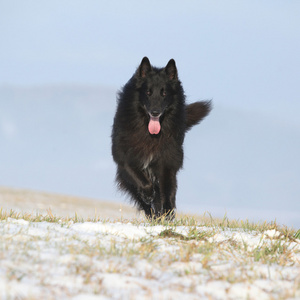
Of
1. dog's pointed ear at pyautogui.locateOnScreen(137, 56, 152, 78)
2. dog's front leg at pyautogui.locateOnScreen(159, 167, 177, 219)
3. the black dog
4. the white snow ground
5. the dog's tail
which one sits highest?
dog's pointed ear at pyautogui.locateOnScreen(137, 56, 152, 78)

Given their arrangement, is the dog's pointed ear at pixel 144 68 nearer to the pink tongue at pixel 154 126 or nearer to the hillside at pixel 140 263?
the pink tongue at pixel 154 126

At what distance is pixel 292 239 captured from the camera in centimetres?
566

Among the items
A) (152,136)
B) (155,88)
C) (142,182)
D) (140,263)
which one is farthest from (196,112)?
(140,263)

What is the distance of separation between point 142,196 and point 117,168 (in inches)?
33.1

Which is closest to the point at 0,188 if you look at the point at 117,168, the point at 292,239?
the point at 117,168

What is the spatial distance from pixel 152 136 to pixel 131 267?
13.7ft

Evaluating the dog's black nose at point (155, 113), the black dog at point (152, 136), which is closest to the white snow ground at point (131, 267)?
the dog's black nose at point (155, 113)

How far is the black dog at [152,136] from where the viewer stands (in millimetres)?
7574

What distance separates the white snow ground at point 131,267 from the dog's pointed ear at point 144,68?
129 inches

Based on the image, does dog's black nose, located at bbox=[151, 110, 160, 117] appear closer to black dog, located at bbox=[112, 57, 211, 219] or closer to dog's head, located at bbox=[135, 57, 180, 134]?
dog's head, located at bbox=[135, 57, 180, 134]

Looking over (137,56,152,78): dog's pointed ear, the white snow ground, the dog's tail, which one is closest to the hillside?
the white snow ground

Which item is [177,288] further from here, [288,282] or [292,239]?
[292,239]

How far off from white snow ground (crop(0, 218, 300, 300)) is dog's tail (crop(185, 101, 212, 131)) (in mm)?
4313

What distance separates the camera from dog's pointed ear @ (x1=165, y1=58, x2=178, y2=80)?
755 cm
